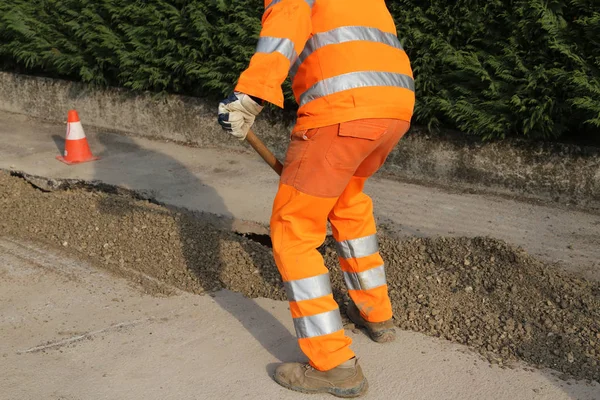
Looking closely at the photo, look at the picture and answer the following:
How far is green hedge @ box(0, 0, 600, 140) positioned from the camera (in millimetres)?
5578

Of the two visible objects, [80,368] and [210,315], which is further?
[210,315]

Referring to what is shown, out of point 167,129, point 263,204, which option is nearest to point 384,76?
point 263,204

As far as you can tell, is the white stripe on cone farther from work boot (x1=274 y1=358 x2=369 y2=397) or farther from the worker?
work boot (x1=274 y1=358 x2=369 y2=397)

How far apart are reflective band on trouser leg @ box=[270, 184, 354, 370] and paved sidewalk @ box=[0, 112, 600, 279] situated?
1.95 meters

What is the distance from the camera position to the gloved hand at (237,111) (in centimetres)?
329

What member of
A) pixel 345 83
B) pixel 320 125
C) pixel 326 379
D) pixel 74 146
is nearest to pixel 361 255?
pixel 326 379

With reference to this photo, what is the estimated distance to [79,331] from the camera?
398 centimetres

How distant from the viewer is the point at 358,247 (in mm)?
3826

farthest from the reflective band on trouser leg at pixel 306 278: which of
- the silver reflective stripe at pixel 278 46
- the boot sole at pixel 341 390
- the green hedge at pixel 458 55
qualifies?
the green hedge at pixel 458 55

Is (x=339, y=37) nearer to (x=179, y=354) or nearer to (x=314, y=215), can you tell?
(x=314, y=215)

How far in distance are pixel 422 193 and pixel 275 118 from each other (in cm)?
179

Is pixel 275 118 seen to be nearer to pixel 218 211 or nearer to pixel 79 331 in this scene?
pixel 218 211

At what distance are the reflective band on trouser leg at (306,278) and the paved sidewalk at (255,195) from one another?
195 centimetres

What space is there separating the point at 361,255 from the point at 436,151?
279 cm
